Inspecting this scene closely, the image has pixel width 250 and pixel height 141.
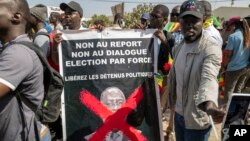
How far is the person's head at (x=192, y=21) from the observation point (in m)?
3.19

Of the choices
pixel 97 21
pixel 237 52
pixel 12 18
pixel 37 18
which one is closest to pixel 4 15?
pixel 12 18

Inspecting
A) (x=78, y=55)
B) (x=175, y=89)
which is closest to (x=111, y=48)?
(x=78, y=55)

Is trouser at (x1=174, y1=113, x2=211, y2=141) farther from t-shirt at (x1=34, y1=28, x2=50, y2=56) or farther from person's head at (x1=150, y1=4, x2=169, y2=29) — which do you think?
person's head at (x1=150, y1=4, x2=169, y2=29)

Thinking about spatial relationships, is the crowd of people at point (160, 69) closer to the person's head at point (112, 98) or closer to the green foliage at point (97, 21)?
the person's head at point (112, 98)

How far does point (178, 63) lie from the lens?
340cm

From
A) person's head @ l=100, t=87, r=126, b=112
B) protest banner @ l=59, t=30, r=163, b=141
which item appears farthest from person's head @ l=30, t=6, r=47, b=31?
person's head @ l=100, t=87, r=126, b=112

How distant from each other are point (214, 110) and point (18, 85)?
115 centimetres

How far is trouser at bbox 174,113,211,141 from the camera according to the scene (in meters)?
3.22

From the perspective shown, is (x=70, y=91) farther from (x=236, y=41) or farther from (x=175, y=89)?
(x=236, y=41)

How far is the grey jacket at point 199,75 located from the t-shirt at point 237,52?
11.7 feet

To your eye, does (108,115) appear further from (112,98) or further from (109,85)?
(109,85)

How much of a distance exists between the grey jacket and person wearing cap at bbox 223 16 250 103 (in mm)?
3380

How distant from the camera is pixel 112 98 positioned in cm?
403

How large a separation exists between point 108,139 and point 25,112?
1837 millimetres
